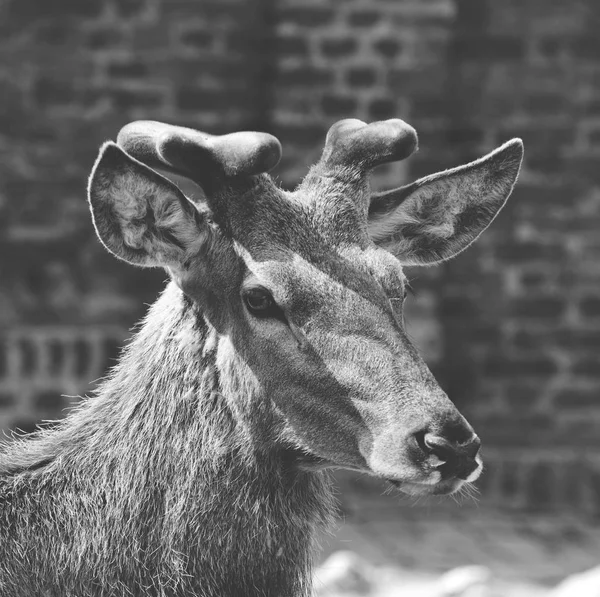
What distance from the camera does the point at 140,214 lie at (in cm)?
349

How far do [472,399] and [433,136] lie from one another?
5.52 feet

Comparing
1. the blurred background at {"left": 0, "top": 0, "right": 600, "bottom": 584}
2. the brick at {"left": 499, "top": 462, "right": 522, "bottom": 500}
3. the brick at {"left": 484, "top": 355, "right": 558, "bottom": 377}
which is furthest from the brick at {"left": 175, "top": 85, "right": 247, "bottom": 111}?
the brick at {"left": 499, "top": 462, "right": 522, "bottom": 500}

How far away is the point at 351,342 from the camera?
3.32 m

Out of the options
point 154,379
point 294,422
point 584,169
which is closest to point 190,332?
point 154,379

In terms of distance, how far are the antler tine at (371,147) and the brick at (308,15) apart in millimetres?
3254

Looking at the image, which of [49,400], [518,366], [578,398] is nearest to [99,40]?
[49,400]

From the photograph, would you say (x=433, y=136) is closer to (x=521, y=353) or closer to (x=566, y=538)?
(x=521, y=353)

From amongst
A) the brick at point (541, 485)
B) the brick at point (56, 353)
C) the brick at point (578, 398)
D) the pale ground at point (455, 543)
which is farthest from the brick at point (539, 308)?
the brick at point (56, 353)

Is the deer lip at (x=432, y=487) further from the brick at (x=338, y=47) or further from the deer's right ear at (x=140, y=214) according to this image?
the brick at (x=338, y=47)

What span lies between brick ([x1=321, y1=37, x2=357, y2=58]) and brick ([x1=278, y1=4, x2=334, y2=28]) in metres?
0.12

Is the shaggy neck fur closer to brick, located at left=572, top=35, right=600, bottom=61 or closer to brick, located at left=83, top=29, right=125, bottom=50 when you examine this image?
brick, located at left=83, top=29, right=125, bottom=50

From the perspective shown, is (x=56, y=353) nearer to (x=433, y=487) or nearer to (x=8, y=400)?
(x=8, y=400)

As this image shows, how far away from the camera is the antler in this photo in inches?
138

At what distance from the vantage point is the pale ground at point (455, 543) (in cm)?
606
